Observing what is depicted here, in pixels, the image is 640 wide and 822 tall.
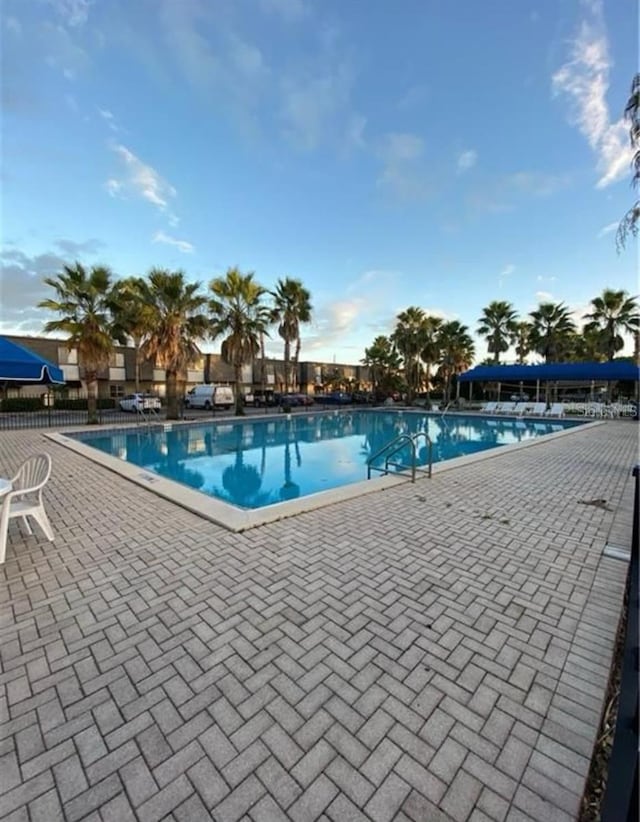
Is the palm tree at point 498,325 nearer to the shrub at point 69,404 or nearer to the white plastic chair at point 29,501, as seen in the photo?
the white plastic chair at point 29,501

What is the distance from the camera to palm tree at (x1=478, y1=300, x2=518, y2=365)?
92.5 ft

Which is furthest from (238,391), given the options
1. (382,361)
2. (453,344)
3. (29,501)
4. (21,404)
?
(453,344)

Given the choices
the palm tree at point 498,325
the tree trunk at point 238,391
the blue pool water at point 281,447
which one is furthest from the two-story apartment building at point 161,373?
the palm tree at point 498,325

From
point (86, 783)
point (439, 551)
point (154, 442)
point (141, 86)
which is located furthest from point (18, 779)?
point (141, 86)

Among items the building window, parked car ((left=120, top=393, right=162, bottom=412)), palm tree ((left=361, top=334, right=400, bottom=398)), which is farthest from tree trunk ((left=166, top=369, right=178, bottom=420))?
palm tree ((left=361, top=334, right=400, bottom=398))

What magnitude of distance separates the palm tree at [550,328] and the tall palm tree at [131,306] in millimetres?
26683

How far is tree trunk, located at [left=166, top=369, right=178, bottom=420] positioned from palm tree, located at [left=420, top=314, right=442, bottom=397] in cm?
1906

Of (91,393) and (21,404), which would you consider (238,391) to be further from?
(21,404)

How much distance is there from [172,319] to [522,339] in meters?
28.6

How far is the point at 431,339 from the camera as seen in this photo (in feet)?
94.3

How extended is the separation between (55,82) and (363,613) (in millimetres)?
12192

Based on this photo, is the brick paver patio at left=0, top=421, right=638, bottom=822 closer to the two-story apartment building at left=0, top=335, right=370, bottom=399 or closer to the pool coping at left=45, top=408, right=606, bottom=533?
the pool coping at left=45, top=408, right=606, bottom=533

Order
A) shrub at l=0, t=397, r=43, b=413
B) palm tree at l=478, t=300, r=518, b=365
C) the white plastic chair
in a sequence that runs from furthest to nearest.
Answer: palm tree at l=478, t=300, r=518, b=365, shrub at l=0, t=397, r=43, b=413, the white plastic chair

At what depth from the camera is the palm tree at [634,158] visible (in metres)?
4.63
